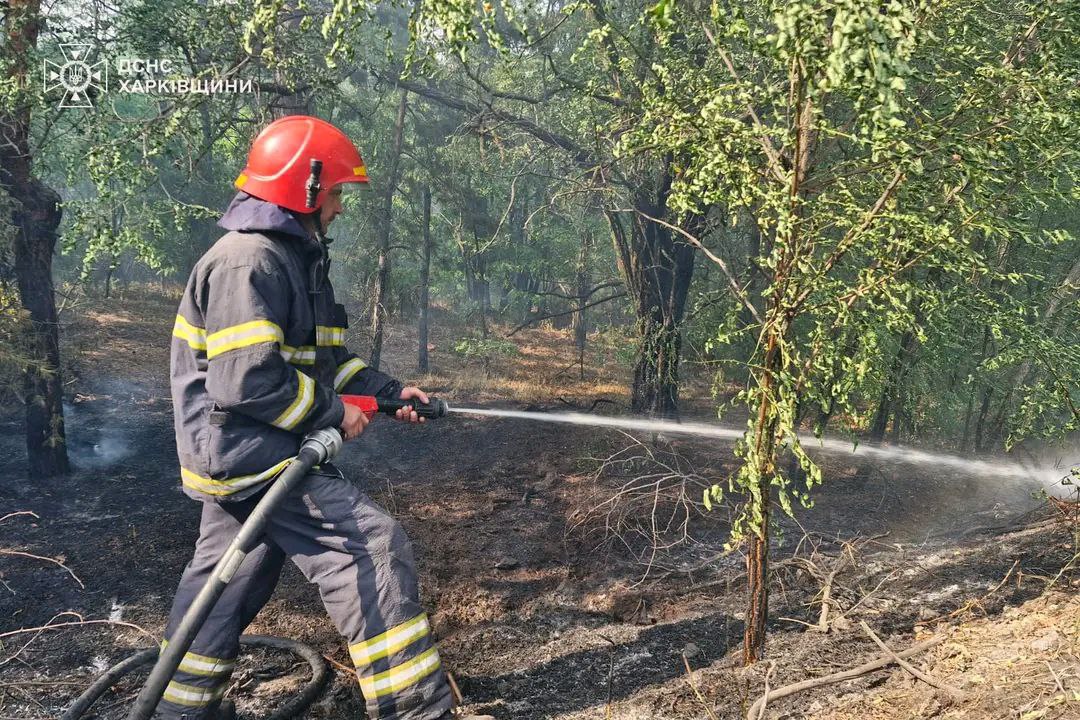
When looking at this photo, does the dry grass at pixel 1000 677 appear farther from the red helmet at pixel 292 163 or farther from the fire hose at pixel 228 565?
the red helmet at pixel 292 163

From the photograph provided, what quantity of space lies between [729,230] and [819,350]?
5.98 meters

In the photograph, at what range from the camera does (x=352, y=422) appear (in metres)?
2.87

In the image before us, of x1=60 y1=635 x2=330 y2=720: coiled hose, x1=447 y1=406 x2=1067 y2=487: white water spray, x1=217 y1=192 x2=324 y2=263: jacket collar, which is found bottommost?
x1=60 y1=635 x2=330 y2=720: coiled hose

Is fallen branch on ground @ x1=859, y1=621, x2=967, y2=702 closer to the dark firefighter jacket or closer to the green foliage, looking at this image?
the green foliage

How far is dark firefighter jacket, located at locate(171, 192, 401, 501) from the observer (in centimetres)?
251

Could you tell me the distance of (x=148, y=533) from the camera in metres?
A: 5.57

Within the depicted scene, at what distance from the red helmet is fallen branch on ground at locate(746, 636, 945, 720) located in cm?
271

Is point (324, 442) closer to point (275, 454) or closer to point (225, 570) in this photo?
point (275, 454)

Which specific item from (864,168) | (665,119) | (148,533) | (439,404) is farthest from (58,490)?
(864,168)

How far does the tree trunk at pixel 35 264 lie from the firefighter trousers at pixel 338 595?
4784mm

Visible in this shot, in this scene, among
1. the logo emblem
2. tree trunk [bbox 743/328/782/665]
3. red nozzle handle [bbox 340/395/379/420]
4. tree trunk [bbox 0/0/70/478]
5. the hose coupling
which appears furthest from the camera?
tree trunk [bbox 0/0/70/478]

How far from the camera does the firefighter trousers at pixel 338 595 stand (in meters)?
2.53

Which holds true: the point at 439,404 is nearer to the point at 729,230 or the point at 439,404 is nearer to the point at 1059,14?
the point at 1059,14

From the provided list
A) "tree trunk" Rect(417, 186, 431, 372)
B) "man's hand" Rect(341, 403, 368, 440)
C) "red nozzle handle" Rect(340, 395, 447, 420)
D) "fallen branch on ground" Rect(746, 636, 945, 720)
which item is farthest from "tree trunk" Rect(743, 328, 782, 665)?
"tree trunk" Rect(417, 186, 431, 372)
